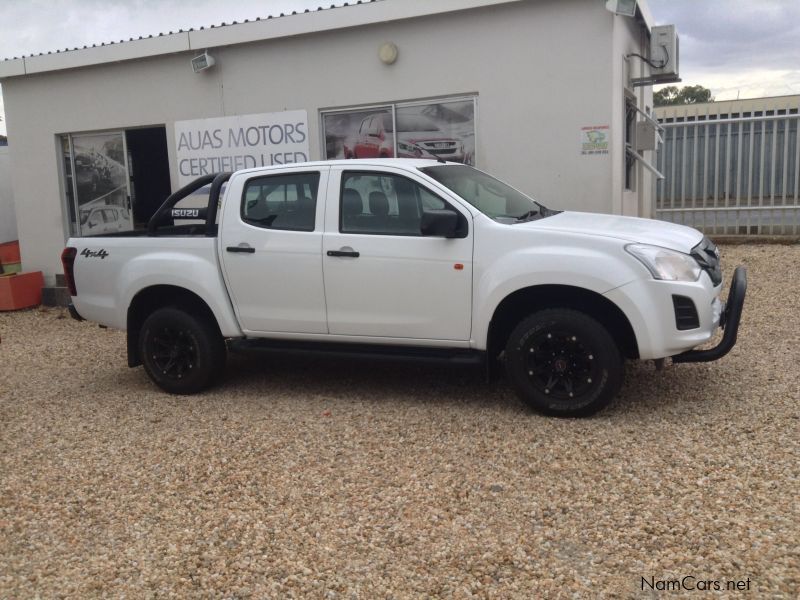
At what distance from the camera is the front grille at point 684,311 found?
16.5 feet

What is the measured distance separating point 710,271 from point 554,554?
267cm

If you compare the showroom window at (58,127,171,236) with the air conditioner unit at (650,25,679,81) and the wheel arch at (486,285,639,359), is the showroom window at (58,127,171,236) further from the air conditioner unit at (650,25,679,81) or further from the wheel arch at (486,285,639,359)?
the wheel arch at (486,285,639,359)

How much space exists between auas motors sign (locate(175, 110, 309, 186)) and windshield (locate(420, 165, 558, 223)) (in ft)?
14.2

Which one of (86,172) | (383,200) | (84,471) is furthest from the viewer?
(86,172)

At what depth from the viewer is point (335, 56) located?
995cm

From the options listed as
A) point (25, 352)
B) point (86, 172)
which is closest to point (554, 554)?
point (25, 352)

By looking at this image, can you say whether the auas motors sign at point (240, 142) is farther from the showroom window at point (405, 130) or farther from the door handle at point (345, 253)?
the door handle at point (345, 253)

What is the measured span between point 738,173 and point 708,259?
7.52 meters

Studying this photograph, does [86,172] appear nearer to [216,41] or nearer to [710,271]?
[216,41]

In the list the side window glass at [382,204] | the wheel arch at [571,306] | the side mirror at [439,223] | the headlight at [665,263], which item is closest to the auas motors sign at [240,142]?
the side window glass at [382,204]

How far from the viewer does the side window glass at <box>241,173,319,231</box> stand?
609 cm

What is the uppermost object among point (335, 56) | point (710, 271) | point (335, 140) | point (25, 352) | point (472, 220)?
point (335, 56)

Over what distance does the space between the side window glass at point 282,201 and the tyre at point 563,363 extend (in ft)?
6.12

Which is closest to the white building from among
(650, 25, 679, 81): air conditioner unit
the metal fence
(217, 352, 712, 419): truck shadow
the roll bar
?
(650, 25, 679, 81): air conditioner unit
